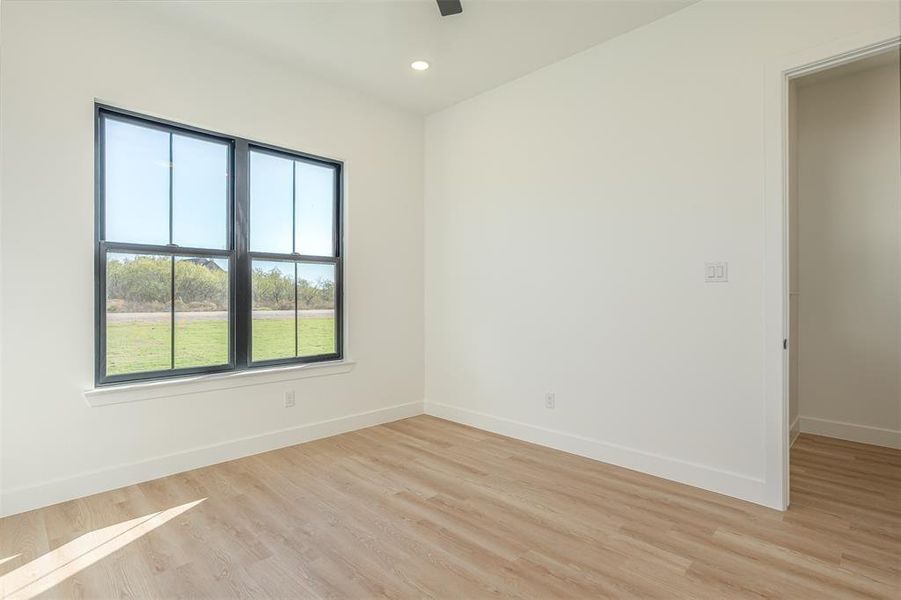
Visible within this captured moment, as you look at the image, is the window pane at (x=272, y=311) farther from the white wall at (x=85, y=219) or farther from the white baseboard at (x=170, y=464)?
the white baseboard at (x=170, y=464)

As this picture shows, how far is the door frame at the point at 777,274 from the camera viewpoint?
2488mm

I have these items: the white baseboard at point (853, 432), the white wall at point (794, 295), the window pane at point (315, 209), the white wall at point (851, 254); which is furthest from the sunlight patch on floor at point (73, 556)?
the white wall at point (851, 254)

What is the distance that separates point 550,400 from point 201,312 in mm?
2600

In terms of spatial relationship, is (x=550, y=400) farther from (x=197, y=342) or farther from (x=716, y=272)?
(x=197, y=342)

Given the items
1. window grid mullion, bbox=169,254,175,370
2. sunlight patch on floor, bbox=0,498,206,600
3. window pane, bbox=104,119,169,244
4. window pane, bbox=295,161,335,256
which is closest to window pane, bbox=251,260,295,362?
window pane, bbox=295,161,335,256

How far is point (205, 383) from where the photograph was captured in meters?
3.14

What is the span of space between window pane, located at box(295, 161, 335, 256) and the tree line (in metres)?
0.33

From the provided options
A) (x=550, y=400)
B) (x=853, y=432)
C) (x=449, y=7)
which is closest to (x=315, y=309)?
(x=550, y=400)

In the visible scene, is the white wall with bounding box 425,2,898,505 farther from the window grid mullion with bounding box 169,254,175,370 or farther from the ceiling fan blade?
the window grid mullion with bounding box 169,254,175,370

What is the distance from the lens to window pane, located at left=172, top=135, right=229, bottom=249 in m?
3.09

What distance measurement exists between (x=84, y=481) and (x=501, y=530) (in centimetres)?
237

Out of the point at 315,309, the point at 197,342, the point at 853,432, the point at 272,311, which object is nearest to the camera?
the point at 197,342

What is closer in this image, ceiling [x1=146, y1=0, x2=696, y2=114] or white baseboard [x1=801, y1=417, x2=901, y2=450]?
ceiling [x1=146, y1=0, x2=696, y2=114]

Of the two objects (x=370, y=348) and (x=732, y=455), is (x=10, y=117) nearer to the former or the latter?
(x=370, y=348)
